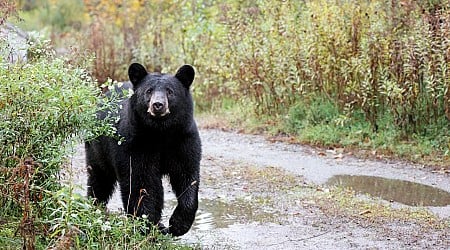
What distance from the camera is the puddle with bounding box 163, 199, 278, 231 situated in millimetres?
8133

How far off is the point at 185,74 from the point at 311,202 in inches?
104

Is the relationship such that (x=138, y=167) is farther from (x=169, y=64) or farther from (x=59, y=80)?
(x=169, y=64)

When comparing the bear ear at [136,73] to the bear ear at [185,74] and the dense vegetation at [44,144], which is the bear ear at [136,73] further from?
the dense vegetation at [44,144]

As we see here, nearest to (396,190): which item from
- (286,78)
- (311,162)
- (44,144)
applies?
(311,162)

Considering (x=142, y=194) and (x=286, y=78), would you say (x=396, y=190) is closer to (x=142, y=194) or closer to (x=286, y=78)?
(x=142, y=194)

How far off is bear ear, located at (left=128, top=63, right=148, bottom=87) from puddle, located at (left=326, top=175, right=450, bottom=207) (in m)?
3.60

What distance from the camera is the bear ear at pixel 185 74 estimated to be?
6.99m

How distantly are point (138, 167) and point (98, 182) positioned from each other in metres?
1.35

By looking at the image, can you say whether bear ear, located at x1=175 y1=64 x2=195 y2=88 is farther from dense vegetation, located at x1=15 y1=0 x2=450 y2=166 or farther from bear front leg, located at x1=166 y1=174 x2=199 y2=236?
dense vegetation, located at x1=15 y1=0 x2=450 y2=166

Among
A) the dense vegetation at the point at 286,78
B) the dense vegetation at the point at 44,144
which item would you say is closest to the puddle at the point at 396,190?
the dense vegetation at the point at 286,78

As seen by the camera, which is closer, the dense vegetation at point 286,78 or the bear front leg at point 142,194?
the dense vegetation at point 286,78

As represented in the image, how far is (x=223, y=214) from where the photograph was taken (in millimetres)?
8547

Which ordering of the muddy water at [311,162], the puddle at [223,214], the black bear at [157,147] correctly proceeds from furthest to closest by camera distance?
1. the muddy water at [311,162]
2. the puddle at [223,214]
3. the black bear at [157,147]

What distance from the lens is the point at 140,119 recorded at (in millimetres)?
6867
